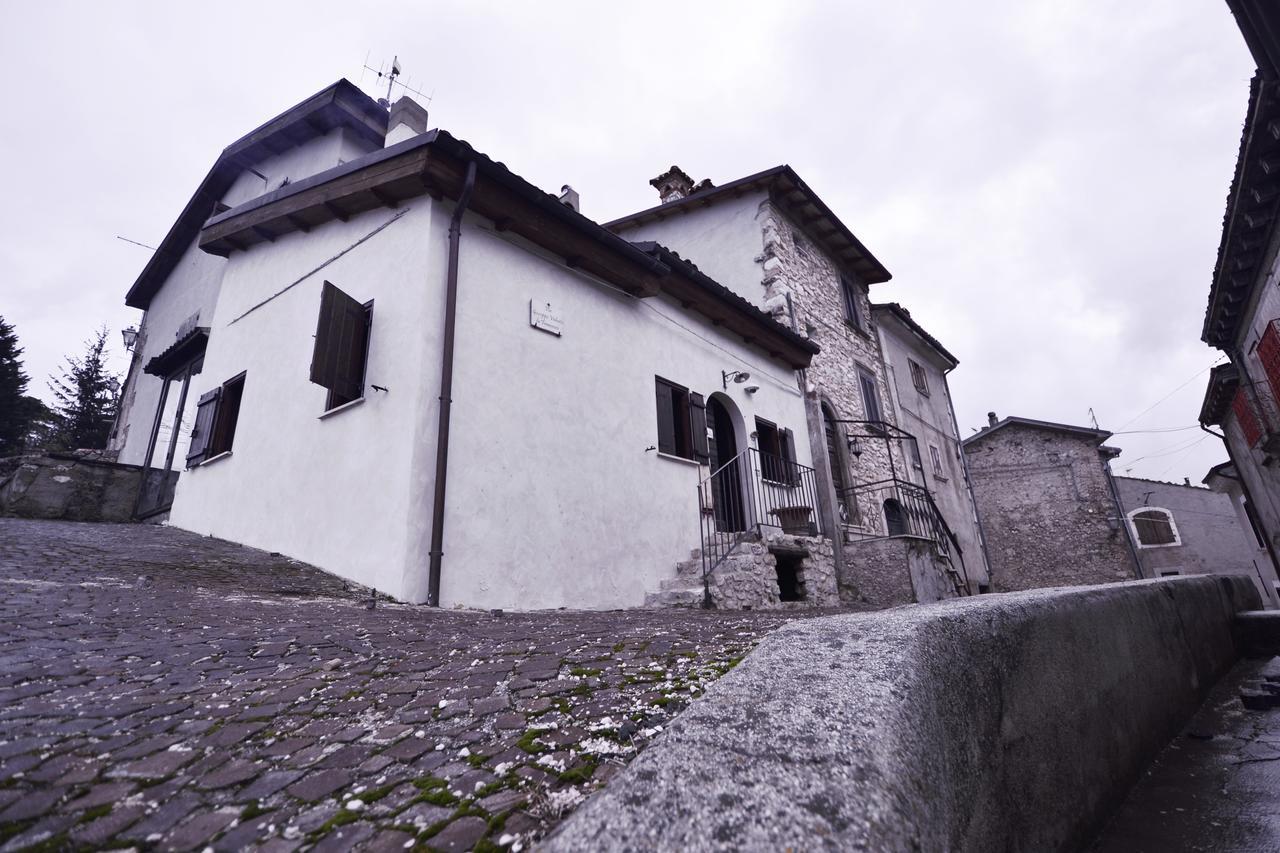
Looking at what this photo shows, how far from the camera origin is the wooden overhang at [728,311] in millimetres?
7922

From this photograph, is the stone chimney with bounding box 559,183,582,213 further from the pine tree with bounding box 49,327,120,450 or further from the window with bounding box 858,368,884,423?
the pine tree with bounding box 49,327,120,450

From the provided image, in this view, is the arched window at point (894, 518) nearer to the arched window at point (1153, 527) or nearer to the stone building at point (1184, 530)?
the stone building at point (1184, 530)

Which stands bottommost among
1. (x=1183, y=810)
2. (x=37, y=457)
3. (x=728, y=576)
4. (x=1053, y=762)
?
(x=1183, y=810)

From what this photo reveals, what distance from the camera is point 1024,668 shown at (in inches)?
59.5

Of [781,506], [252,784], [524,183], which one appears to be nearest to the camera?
[252,784]

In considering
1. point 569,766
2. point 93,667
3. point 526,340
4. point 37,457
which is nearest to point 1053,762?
point 569,766

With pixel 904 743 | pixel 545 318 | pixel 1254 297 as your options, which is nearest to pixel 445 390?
pixel 545 318

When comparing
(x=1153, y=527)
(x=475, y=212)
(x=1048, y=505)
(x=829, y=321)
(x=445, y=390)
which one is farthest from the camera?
(x=1153, y=527)

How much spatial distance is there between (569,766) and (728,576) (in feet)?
17.1

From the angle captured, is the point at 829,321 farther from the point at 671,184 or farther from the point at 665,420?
the point at 665,420

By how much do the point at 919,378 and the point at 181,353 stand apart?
1614 centimetres

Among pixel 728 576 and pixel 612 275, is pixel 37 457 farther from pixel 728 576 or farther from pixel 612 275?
pixel 728 576

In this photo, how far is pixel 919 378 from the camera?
15.3m

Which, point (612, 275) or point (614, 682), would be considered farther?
point (612, 275)
